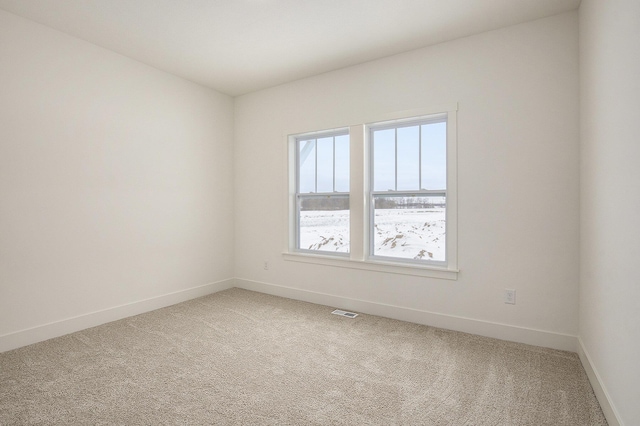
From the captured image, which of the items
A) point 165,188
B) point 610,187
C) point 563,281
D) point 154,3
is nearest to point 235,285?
point 165,188

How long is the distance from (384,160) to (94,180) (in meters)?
3.05

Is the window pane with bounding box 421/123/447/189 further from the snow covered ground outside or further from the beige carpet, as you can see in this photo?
the beige carpet

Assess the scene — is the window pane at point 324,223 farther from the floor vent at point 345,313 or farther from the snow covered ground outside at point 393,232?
the floor vent at point 345,313

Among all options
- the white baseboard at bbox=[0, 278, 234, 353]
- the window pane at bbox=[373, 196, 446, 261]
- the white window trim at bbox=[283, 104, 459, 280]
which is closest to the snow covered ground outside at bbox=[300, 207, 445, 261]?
the window pane at bbox=[373, 196, 446, 261]

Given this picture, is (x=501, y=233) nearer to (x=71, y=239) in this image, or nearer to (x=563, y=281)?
(x=563, y=281)

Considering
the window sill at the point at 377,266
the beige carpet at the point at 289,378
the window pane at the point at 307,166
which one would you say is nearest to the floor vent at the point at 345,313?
the beige carpet at the point at 289,378

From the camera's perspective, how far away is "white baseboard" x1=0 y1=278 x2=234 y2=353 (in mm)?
2760

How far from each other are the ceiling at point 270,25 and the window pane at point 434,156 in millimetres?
851

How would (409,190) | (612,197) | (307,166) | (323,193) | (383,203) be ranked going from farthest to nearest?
1. (307,166)
2. (323,193)
3. (383,203)
4. (409,190)
5. (612,197)

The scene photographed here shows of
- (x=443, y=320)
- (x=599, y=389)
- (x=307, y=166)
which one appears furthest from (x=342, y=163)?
(x=599, y=389)

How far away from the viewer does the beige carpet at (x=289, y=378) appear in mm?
1887

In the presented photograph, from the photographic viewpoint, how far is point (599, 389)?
2.00 meters

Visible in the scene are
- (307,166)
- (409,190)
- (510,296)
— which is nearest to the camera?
(510,296)

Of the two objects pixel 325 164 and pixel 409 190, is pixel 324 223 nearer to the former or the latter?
pixel 325 164
